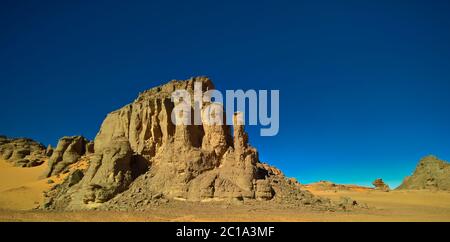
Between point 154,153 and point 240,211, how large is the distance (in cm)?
898

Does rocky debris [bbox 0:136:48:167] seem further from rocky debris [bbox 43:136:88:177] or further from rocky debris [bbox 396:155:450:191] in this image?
rocky debris [bbox 396:155:450:191]

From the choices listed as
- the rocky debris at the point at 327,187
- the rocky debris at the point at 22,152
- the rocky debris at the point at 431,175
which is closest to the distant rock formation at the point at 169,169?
the rocky debris at the point at 22,152

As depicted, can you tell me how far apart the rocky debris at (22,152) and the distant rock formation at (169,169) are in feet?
62.8

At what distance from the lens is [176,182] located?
68.4 feet

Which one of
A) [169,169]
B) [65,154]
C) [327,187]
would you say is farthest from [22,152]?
[327,187]

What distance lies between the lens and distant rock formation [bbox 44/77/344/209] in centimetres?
2027

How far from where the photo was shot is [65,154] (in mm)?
35000

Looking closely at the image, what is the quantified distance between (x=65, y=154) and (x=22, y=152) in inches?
495

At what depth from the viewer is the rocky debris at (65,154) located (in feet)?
111

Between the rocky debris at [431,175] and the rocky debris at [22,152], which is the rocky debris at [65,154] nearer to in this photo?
the rocky debris at [22,152]

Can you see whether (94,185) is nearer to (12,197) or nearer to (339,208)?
(12,197)

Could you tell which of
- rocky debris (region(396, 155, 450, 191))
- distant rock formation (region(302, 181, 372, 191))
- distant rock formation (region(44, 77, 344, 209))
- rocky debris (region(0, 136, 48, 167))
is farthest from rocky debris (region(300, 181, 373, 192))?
→ rocky debris (region(0, 136, 48, 167))
